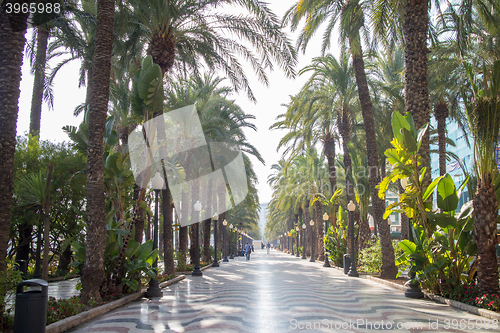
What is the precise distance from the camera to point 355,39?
1564 cm

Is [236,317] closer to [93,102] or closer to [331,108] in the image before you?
[93,102]

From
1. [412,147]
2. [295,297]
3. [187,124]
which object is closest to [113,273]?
[295,297]

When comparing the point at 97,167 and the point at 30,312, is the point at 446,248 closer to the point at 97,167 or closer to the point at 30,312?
the point at 97,167

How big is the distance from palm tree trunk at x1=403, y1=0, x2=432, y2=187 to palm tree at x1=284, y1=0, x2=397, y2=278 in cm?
256

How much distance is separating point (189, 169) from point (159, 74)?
1253 centimetres

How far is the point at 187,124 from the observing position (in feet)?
71.1

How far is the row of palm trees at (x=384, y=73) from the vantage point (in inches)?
470

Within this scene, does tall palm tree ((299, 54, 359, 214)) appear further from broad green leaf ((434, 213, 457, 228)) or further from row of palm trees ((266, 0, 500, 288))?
broad green leaf ((434, 213, 457, 228))

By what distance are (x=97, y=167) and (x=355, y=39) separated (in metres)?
11.3

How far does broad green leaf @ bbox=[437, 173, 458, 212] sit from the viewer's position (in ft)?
33.4

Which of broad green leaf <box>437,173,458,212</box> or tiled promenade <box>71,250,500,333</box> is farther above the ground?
broad green leaf <box>437,173,458,212</box>

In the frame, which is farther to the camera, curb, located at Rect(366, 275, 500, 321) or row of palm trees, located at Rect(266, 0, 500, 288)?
row of palm trees, located at Rect(266, 0, 500, 288)

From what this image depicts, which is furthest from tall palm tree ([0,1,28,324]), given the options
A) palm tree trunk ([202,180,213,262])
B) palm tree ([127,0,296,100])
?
palm tree trunk ([202,180,213,262])

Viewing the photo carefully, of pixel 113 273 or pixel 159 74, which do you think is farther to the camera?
pixel 159 74
